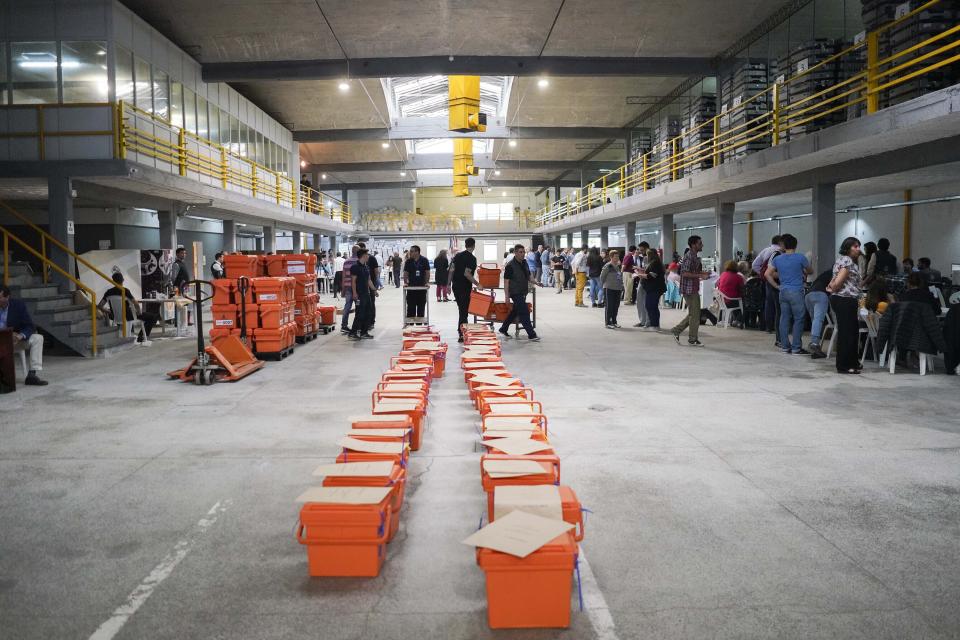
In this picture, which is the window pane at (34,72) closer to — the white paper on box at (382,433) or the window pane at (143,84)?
the window pane at (143,84)

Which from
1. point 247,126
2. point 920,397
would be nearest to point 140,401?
point 920,397

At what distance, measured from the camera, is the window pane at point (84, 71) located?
47.6 feet

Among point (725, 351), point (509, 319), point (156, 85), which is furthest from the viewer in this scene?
point (156, 85)

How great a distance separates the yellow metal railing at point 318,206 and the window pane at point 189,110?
403 inches

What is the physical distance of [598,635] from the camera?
3.08m

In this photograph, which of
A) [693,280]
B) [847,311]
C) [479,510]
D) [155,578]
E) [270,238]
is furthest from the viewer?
[270,238]

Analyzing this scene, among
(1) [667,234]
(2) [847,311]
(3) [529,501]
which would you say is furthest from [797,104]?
(1) [667,234]

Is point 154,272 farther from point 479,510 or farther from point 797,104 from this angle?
point 479,510

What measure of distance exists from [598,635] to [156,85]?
17.3m

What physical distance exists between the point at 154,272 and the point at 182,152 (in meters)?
3.05

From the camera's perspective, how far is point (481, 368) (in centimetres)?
746

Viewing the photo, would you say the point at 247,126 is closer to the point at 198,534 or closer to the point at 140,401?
the point at 140,401

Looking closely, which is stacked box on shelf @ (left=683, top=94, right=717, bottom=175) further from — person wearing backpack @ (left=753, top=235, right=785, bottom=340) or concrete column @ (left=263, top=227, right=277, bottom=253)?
concrete column @ (left=263, top=227, right=277, bottom=253)

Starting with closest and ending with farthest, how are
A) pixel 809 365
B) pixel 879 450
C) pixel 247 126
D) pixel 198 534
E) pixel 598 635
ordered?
pixel 598 635 → pixel 198 534 → pixel 879 450 → pixel 809 365 → pixel 247 126
